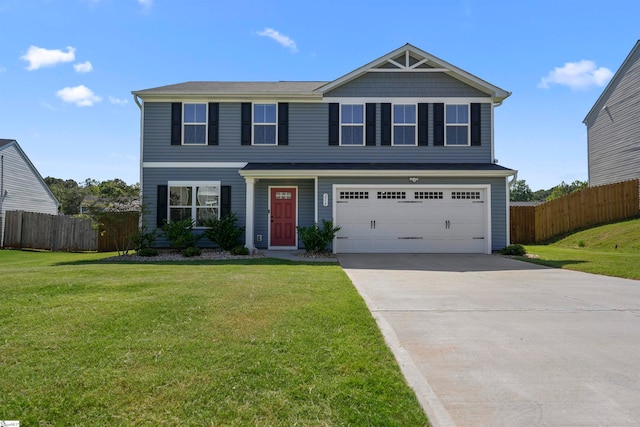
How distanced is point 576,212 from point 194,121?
18024 millimetres

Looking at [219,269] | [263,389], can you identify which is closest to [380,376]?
[263,389]

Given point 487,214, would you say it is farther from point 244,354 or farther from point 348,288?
point 244,354

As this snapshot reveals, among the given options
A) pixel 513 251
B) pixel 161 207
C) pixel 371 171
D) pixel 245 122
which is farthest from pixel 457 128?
pixel 161 207

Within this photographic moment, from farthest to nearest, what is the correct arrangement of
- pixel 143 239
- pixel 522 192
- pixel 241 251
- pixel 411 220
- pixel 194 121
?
pixel 522 192, pixel 194 121, pixel 411 220, pixel 143 239, pixel 241 251

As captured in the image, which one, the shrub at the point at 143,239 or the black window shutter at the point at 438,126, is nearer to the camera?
the shrub at the point at 143,239

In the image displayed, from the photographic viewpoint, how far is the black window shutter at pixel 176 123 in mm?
14820

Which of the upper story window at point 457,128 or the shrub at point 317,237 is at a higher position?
the upper story window at point 457,128

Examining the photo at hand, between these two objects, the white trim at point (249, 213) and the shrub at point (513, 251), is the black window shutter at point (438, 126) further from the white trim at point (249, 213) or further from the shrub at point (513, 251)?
the white trim at point (249, 213)

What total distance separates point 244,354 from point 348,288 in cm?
369

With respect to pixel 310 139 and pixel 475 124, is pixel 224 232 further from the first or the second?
pixel 475 124

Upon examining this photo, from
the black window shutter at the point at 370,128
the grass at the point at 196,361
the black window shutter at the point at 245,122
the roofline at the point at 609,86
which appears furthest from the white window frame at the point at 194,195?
the roofline at the point at 609,86

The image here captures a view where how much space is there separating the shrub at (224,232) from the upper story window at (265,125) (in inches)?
126

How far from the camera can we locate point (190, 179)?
48.5 feet

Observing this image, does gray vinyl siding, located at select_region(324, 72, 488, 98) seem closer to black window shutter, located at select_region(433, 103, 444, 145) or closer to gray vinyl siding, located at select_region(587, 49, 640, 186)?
black window shutter, located at select_region(433, 103, 444, 145)
